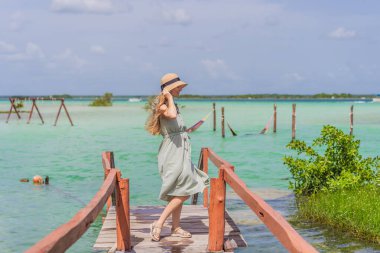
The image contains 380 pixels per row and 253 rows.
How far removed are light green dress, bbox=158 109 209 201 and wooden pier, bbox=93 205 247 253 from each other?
60cm

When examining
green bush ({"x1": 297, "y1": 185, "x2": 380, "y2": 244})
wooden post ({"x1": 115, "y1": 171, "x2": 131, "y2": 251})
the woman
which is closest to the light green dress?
the woman

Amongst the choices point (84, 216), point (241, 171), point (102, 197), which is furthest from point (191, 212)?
point (241, 171)

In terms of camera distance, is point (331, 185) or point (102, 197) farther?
point (331, 185)

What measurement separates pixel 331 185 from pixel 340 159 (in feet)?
3.06

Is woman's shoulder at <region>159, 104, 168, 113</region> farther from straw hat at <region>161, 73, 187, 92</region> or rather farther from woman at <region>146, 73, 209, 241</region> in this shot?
straw hat at <region>161, 73, 187, 92</region>

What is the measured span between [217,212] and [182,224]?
4.72 ft

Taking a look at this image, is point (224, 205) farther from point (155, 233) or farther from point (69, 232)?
point (69, 232)

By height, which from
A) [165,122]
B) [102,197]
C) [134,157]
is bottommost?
[134,157]

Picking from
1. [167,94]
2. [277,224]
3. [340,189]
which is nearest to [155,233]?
[167,94]

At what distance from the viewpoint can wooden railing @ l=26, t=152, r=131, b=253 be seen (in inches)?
120

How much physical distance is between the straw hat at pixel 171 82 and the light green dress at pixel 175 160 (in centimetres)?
32

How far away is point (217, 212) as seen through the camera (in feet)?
19.6

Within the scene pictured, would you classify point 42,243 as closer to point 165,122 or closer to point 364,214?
point 165,122

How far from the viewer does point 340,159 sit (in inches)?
453
